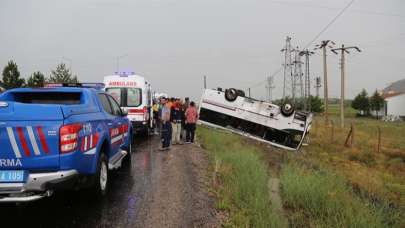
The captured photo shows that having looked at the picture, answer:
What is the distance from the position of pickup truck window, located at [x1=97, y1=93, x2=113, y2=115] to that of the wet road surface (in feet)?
4.79

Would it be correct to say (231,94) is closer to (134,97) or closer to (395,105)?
(134,97)

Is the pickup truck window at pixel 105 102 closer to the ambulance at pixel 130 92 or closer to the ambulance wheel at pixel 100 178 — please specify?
the ambulance wheel at pixel 100 178

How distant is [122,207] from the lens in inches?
220

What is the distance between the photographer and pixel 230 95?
15914 millimetres

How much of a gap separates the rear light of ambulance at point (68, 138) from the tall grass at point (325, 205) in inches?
135

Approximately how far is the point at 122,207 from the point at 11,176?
1.73 meters

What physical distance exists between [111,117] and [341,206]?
4.33 metres

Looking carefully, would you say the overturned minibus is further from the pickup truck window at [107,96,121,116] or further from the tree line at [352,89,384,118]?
the tree line at [352,89,384,118]

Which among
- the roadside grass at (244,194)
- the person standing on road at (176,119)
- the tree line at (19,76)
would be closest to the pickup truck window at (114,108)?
the roadside grass at (244,194)

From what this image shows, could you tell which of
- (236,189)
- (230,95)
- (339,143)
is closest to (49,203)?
(236,189)

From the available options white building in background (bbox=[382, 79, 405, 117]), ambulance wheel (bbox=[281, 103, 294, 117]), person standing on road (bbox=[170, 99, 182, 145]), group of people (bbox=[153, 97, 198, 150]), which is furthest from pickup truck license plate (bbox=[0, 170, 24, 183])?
white building in background (bbox=[382, 79, 405, 117])

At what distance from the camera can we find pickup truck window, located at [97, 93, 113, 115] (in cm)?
673

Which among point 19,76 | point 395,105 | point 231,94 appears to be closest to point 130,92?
point 231,94

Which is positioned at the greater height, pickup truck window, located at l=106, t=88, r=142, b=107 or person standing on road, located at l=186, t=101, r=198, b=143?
pickup truck window, located at l=106, t=88, r=142, b=107
